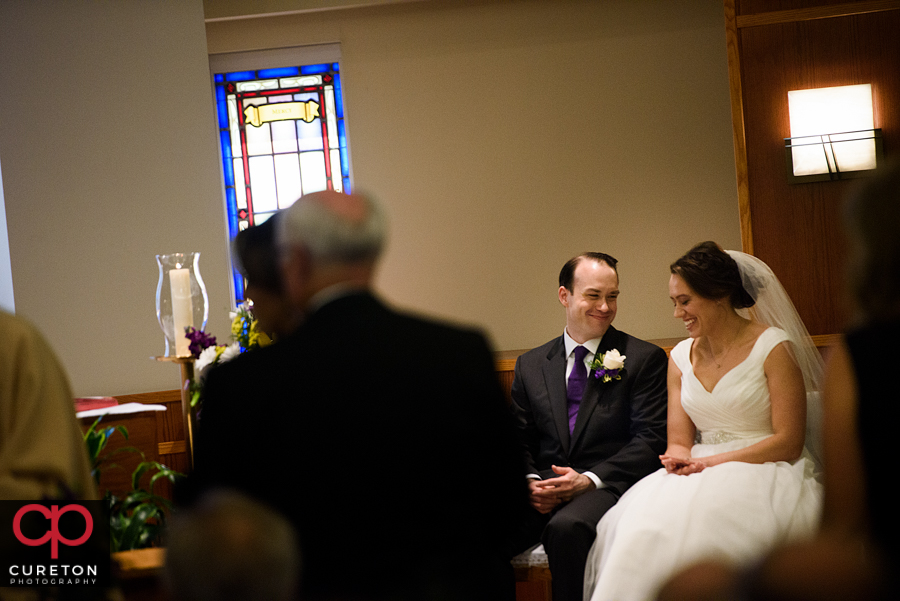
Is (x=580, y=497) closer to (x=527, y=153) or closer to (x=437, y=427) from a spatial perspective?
(x=437, y=427)

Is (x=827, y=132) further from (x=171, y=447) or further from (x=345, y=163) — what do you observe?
(x=171, y=447)

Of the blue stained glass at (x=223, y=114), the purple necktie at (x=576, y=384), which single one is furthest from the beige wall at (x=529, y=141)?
the purple necktie at (x=576, y=384)

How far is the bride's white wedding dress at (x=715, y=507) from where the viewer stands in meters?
2.91

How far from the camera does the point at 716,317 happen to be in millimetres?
3600

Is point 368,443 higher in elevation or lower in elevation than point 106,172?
lower

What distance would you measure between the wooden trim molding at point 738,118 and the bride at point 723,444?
0.87 metres

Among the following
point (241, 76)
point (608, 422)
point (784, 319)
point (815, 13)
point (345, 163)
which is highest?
point (241, 76)

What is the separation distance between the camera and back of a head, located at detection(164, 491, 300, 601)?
0.78 m

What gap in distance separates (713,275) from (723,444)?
29.5 inches

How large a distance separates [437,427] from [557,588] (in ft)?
6.36

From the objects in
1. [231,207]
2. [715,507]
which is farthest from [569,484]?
[231,207]

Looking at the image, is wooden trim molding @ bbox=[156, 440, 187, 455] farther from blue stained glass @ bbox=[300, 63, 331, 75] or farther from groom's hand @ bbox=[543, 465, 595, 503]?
blue stained glass @ bbox=[300, 63, 331, 75]

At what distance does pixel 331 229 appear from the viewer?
170cm

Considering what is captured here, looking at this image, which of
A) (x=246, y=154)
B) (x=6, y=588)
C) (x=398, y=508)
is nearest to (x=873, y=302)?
(x=398, y=508)
